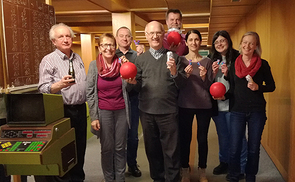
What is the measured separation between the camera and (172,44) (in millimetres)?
2582

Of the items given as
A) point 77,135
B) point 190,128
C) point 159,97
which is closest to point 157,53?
point 159,97

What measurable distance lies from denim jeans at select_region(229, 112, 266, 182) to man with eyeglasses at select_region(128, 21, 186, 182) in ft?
1.98

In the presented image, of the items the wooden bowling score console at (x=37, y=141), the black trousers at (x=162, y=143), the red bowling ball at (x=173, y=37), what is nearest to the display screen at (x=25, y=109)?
the wooden bowling score console at (x=37, y=141)

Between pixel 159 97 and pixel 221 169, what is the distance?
1411 millimetres

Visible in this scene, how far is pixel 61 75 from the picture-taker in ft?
7.86

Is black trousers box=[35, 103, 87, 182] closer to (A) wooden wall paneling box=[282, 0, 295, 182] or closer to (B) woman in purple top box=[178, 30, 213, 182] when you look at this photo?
(B) woman in purple top box=[178, 30, 213, 182]

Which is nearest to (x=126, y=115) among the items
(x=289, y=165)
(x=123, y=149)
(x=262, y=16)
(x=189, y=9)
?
(x=123, y=149)

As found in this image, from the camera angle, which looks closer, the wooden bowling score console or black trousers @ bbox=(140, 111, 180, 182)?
the wooden bowling score console

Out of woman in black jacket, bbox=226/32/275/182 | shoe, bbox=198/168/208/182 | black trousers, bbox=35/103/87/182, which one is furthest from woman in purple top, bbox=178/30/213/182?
black trousers, bbox=35/103/87/182

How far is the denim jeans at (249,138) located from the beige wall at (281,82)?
16.5 inches

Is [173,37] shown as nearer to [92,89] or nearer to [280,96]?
[92,89]

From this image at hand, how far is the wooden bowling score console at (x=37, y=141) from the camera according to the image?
1.76 metres

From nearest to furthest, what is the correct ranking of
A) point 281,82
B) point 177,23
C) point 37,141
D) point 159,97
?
point 37,141, point 159,97, point 177,23, point 281,82

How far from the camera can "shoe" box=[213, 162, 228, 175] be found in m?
3.09
